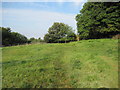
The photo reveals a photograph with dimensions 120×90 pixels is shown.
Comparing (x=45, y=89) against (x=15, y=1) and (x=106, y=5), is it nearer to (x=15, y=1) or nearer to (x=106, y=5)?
(x=15, y=1)

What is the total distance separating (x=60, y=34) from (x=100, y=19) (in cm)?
1579

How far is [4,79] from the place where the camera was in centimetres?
337

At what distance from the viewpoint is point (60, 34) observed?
30.6 meters

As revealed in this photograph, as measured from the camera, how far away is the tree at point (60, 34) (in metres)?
27.5

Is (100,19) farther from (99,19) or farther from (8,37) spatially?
(8,37)

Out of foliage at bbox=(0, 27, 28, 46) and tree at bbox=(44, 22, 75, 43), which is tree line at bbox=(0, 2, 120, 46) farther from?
foliage at bbox=(0, 27, 28, 46)

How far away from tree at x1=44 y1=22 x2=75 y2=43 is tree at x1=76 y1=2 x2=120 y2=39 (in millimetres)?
8811

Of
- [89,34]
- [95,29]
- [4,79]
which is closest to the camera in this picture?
[4,79]

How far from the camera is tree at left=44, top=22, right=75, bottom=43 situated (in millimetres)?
27500

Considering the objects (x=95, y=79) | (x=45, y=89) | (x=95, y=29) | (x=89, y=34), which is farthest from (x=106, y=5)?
(x=45, y=89)

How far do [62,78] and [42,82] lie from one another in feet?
2.25

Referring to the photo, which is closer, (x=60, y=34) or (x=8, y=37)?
(x=8, y=37)

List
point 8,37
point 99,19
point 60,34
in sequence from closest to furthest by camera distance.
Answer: point 99,19 → point 8,37 → point 60,34

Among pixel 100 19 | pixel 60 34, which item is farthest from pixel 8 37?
pixel 100 19
